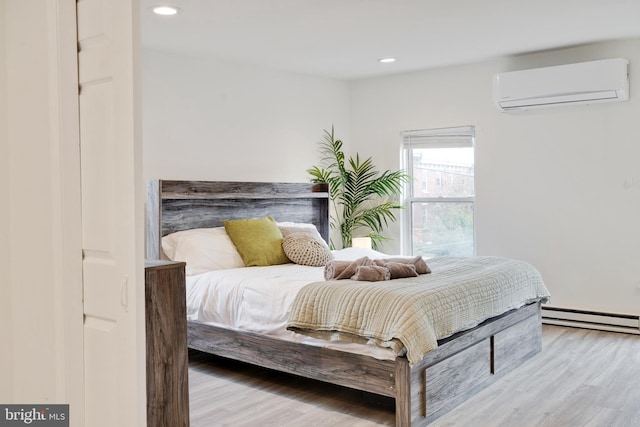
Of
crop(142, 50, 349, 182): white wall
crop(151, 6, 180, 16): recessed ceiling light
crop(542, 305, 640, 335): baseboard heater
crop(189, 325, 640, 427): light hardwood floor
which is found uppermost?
crop(151, 6, 180, 16): recessed ceiling light

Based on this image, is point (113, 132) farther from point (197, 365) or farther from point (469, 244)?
point (469, 244)

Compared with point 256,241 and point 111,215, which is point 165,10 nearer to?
point 256,241

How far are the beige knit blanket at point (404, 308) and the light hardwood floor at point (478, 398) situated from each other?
0.45m

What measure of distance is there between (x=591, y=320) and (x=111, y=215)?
4.44 meters

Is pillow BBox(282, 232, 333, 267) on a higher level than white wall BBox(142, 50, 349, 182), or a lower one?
lower

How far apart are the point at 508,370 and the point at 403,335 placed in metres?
1.40

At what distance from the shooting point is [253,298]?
389 cm

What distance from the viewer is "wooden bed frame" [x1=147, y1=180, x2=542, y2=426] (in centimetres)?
322

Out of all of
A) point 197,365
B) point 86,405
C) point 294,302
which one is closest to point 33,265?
point 86,405

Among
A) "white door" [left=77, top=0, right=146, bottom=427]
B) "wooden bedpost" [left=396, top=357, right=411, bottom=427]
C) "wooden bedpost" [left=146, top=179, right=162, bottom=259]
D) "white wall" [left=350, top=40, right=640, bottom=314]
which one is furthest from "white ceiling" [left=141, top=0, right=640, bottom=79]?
"wooden bedpost" [left=396, top=357, right=411, bottom=427]

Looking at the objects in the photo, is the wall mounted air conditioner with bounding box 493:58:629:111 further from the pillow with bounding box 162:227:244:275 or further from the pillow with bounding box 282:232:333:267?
the pillow with bounding box 162:227:244:275

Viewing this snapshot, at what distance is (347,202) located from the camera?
21.6ft

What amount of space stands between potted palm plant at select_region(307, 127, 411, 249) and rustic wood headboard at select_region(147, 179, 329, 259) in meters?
0.42

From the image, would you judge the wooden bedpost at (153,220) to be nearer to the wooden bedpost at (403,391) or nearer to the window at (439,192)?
the wooden bedpost at (403,391)
